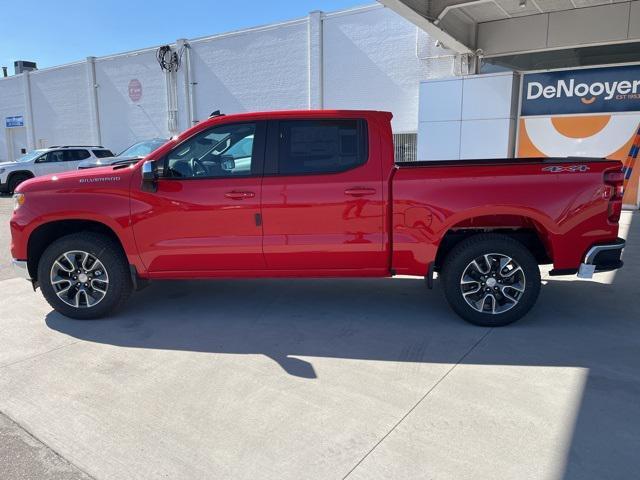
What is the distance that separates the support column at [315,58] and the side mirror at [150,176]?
13.8m

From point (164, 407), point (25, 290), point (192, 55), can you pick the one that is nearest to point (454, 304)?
point (164, 407)

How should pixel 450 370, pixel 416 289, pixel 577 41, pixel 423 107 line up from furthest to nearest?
pixel 423 107 < pixel 577 41 < pixel 416 289 < pixel 450 370

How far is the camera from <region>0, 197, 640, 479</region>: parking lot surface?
2.71m

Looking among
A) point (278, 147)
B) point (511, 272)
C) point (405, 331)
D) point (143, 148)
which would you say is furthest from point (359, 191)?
point (143, 148)

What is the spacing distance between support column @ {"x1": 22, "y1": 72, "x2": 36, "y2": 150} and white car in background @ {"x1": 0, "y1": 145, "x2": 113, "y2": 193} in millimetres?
11376

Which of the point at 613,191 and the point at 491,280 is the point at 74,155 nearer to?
the point at 491,280

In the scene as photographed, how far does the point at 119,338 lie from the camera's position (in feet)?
14.7

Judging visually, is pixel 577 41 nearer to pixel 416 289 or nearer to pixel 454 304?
pixel 416 289

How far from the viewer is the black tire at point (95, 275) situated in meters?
4.75

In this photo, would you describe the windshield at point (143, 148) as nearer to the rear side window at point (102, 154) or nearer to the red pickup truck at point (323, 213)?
the rear side window at point (102, 154)

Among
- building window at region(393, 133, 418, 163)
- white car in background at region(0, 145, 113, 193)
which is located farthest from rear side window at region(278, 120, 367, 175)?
white car in background at region(0, 145, 113, 193)

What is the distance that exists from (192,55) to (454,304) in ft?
63.6

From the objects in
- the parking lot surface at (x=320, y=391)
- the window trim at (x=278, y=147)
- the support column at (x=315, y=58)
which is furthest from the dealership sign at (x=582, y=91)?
the window trim at (x=278, y=147)

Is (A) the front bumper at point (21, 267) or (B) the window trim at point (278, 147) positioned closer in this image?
(B) the window trim at point (278, 147)
